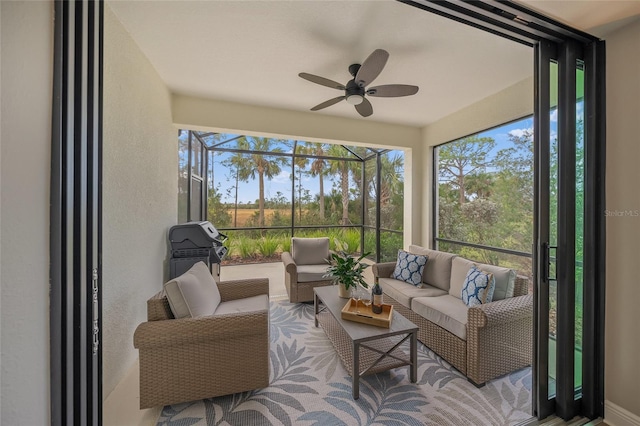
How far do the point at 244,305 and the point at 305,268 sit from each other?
1.43m

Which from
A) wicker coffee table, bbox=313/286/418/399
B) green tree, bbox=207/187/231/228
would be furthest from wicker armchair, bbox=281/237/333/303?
green tree, bbox=207/187/231/228

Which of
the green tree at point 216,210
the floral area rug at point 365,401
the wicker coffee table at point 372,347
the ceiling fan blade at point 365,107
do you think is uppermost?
the ceiling fan blade at point 365,107

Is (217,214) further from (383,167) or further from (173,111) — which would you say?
(383,167)

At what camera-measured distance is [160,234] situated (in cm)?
265

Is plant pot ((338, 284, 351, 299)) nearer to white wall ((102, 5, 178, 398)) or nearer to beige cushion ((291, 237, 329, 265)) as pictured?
beige cushion ((291, 237, 329, 265))

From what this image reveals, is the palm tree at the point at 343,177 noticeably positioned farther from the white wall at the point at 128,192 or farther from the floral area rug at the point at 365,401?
the floral area rug at the point at 365,401

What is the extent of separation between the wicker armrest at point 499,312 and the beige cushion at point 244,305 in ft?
5.37

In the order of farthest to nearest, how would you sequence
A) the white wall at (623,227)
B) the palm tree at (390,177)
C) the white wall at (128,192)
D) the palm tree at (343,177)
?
the palm tree at (343,177), the palm tree at (390,177), the white wall at (128,192), the white wall at (623,227)

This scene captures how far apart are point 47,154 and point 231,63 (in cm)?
197

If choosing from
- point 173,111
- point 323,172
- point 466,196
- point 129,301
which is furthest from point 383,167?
point 129,301

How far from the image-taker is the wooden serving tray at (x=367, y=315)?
1.92m

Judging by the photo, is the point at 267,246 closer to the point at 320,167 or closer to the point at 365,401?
the point at 320,167

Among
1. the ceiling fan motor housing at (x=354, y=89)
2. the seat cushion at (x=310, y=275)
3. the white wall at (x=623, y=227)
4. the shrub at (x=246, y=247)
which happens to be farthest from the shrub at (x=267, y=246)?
the white wall at (x=623, y=227)

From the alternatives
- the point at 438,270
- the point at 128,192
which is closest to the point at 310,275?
the point at 438,270
